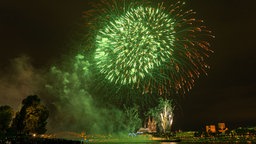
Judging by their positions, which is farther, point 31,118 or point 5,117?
point 5,117

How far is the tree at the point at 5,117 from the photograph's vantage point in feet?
310

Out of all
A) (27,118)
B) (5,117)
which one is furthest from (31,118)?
(5,117)

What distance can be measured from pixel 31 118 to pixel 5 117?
854 centimetres

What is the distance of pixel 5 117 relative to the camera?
95375 millimetres

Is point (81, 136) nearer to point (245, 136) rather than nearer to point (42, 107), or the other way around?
point (42, 107)

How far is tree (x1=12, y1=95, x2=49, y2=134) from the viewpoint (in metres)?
92.5

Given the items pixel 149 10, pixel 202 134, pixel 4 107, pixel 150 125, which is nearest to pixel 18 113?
pixel 4 107

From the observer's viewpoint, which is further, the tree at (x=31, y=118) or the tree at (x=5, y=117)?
the tree at (x=5, y=117)

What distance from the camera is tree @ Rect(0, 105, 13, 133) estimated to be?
94.6 metres

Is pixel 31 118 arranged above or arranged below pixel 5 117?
below

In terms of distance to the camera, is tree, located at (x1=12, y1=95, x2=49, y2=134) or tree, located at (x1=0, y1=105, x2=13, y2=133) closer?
tree, located at (x1=12, y1=95, x2=49, y2=134)

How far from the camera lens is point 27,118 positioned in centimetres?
9300

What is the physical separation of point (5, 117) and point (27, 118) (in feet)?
23.9

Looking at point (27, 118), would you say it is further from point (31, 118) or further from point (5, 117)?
point (5, 117)
